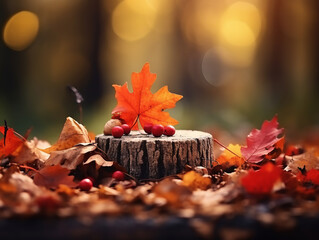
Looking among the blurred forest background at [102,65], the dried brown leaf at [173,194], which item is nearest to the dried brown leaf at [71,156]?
the dried brown leaf at [173,194]

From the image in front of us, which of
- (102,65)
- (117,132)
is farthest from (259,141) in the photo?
(102,65)

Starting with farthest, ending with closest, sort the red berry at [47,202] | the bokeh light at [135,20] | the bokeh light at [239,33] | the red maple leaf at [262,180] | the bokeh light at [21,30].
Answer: the bokeh light at [239,33] < the bokeh light at [135,20] < the bokeh light at [21,30] < the red maple leaf at [262,180] < the red berry at [47,202]

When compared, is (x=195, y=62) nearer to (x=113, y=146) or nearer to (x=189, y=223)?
(x=113, y=146)

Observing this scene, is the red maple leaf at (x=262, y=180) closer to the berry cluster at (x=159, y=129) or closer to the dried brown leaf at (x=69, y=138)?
the berry cluster at (x=159, y=129)

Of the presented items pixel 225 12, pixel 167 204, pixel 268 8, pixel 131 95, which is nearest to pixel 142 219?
pixel 167 204

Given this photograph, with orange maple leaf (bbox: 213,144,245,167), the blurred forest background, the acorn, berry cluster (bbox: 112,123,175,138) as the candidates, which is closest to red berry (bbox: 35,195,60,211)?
berry cluster (bbox: 112,123,175,138)
